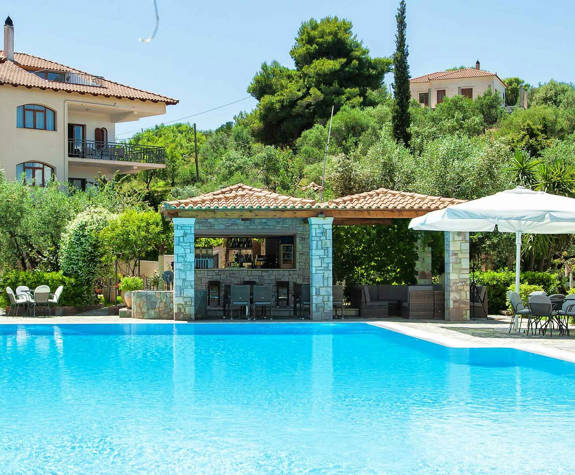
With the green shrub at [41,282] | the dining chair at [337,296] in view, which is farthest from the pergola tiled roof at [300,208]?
the green shrub at [41,282]

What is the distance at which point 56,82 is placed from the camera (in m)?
36.4

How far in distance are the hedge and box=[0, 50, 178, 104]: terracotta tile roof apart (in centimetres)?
2272

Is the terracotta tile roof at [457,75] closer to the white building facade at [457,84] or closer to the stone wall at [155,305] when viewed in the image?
the white building facade at [457,84]

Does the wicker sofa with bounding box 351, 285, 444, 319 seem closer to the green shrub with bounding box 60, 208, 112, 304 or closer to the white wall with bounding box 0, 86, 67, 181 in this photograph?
the green shrub with bounding box 60, 208, 112, 304

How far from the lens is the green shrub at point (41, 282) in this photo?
21484 mm

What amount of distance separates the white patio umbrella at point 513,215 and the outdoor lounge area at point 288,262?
2.79 meters

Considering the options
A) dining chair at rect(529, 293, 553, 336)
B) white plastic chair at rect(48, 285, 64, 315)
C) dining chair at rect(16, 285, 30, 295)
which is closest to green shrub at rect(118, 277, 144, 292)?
white plastic chair at rect(48, 285, 64, 315)

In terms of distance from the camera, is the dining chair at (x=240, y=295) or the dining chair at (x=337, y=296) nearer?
the dining chair at (x=240, y=295)

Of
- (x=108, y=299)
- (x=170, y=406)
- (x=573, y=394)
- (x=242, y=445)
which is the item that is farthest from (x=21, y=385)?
(x=108, y=299)

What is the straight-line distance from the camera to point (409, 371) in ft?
41.1

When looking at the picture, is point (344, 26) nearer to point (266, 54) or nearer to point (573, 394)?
point (266, 54)

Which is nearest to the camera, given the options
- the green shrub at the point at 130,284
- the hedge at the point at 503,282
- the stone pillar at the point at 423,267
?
the hedge at the point at 503,282

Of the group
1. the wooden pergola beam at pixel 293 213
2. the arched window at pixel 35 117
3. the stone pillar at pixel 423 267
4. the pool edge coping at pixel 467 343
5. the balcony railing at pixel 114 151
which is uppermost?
the arched window at pixel 35 117

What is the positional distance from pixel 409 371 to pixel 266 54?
42.6 m
